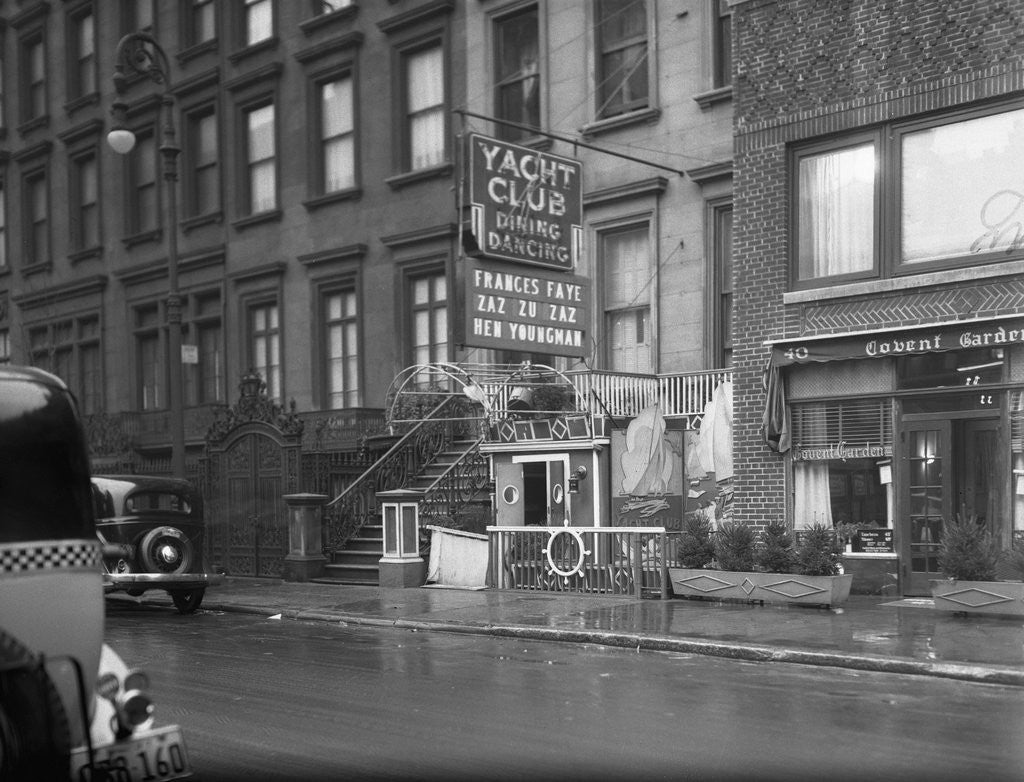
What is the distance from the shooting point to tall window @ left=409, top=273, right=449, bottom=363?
957 inches

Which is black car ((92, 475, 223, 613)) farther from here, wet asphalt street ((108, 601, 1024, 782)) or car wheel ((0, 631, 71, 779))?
car wheel ((0, 631, 71, 779))

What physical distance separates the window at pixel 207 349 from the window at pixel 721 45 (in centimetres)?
1382

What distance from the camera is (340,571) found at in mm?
20344

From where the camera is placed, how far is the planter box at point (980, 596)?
12.9 m

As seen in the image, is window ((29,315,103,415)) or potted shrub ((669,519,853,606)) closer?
potted shrub ((669,519,853,606))

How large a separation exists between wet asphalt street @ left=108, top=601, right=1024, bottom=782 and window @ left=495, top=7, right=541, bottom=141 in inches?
501

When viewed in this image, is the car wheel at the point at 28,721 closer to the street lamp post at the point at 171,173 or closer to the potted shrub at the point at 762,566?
the potted shrub at the point at 762,566

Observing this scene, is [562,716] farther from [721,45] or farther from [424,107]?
[424,107]

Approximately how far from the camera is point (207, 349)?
97.4 feet

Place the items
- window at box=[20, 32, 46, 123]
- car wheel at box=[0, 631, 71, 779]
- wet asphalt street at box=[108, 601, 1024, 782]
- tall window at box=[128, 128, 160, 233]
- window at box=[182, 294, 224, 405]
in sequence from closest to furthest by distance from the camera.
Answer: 1. car wheel at box=[0, 631, 71, 779]
2. wet asphalt street at box=[108, 601, 1024, 782]
3. window at box=[182, 294, 224, 405]
4. tall window at box=[128, 128, 160, 233]
5. window at box=[20, 32, 46, 123]

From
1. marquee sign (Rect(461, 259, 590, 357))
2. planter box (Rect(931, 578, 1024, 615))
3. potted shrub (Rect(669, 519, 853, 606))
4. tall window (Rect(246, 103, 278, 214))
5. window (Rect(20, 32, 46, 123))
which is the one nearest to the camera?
planter box (Rect(931, 578, 1024, 615))


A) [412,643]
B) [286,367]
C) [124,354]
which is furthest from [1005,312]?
[124,354]

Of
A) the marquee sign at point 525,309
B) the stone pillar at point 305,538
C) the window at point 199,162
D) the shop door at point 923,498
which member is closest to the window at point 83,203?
the window at point 199,162

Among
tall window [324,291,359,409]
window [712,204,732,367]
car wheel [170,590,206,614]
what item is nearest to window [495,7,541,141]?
window [712,204,732,367]
